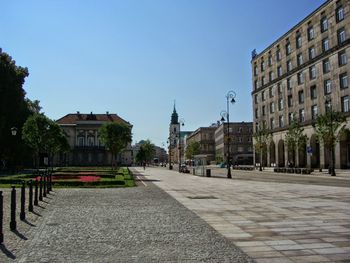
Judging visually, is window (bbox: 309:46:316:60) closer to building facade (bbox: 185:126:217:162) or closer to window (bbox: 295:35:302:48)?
window (bbox: 295:35:302:48)

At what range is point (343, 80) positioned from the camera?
2238 inches

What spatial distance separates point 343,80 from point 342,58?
3239mm

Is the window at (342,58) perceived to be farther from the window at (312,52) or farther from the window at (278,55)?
the window at (278,55)

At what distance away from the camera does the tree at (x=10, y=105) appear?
170 ft

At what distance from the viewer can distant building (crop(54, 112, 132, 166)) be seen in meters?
122

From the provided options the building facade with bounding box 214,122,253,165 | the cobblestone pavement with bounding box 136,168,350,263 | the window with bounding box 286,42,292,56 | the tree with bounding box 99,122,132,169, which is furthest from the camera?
the building facade with bounding box 214,122,253,165

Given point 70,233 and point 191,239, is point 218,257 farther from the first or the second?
point 70,233

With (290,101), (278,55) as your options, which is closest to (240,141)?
(278,55)

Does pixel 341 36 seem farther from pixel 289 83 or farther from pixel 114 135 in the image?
pixel 114 135

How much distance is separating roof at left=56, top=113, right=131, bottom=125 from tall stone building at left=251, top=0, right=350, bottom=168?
183 ft

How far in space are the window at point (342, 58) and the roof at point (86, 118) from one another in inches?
3313

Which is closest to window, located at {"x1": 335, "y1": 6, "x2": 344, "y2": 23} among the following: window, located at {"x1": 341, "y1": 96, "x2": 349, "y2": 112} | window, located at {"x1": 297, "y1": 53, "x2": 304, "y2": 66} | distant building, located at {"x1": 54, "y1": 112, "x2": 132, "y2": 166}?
window, located at {"x1": 341, "y1": 96, "x2": 349, "y2": 112}

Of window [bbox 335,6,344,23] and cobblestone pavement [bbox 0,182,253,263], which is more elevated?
window [bbox 335,6,344,23]

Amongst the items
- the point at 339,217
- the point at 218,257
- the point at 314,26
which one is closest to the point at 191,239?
the point at 218,257
